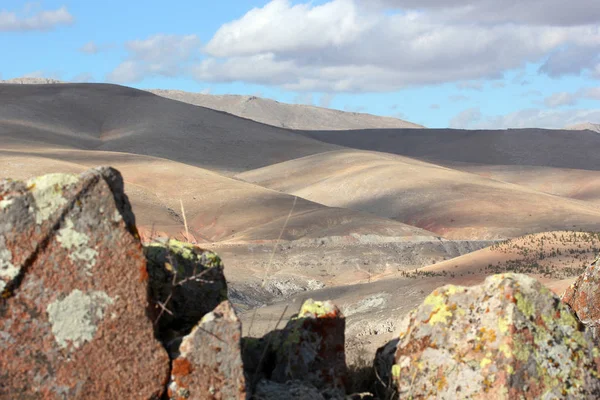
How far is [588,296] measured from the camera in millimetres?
6945

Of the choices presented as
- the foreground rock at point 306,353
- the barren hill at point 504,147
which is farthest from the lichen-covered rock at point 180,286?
the barren hill at point 504,147

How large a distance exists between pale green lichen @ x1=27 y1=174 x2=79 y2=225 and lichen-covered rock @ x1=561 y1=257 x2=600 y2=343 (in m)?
4.36

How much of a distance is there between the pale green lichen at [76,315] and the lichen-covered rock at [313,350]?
1.25m

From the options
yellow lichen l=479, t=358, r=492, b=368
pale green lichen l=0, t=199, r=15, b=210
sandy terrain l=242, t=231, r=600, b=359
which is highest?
pale green lichen l=0, t=199, r=15, b=210

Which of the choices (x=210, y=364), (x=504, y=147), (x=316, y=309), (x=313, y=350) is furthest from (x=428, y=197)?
(x=210, y=364)

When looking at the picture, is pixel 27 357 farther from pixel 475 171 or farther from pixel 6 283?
pixel 475 171

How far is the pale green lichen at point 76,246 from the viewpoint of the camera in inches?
160

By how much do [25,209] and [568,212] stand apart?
47.1 metres

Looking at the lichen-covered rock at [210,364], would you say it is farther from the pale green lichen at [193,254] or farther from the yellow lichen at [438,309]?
the yellow lichen at [438,309]

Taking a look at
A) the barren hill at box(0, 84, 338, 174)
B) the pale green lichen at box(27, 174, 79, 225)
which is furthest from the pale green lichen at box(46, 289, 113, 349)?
the barren hill at box(0, 84, 338, 174)

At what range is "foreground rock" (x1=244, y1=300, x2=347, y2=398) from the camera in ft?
16.1

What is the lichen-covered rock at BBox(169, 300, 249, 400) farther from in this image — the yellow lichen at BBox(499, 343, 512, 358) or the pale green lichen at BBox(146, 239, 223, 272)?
the yellow lichen at BBox(499, 343, 512, 358)

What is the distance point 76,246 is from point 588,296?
454 centimetres

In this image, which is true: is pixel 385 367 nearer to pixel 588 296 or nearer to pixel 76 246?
pixel 76 246
